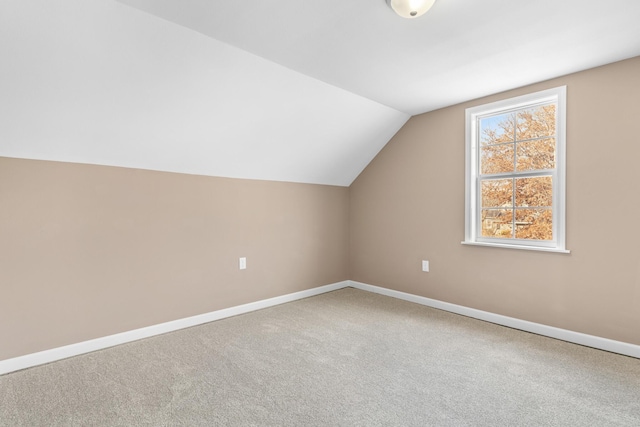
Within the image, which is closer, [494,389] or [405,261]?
[494,389]

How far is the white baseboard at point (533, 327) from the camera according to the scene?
2.36 metres

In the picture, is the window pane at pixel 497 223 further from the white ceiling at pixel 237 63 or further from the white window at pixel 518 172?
the white ceiling at pixel 237 63

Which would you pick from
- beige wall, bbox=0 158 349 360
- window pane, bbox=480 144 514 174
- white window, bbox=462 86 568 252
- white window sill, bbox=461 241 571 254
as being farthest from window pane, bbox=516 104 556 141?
beige wall, bbox=0 158 349 360

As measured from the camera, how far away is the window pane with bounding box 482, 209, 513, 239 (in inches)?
119

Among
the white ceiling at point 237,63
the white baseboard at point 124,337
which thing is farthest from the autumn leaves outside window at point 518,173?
the white baseboard at point 124,337

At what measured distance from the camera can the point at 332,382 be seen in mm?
1969

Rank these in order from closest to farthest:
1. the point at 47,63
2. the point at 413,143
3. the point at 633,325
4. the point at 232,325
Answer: the point at 47,63, the point at 633,325, the point at 232,325, the point at 413,143

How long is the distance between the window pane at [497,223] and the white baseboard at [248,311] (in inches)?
29.6

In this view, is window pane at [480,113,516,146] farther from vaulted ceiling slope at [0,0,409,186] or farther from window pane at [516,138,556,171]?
vaulted ceiling slope at [0,0,409,186]

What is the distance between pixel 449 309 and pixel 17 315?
355cm

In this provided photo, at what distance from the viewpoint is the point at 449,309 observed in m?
3.33

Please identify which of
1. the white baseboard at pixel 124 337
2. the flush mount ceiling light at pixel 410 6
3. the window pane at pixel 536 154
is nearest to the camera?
the flush mount ceiling light at pixel 410 6

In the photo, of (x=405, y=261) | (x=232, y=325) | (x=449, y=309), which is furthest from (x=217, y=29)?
(x=449, y=309)

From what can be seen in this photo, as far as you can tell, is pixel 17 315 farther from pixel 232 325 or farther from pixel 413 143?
pixel 413 143
